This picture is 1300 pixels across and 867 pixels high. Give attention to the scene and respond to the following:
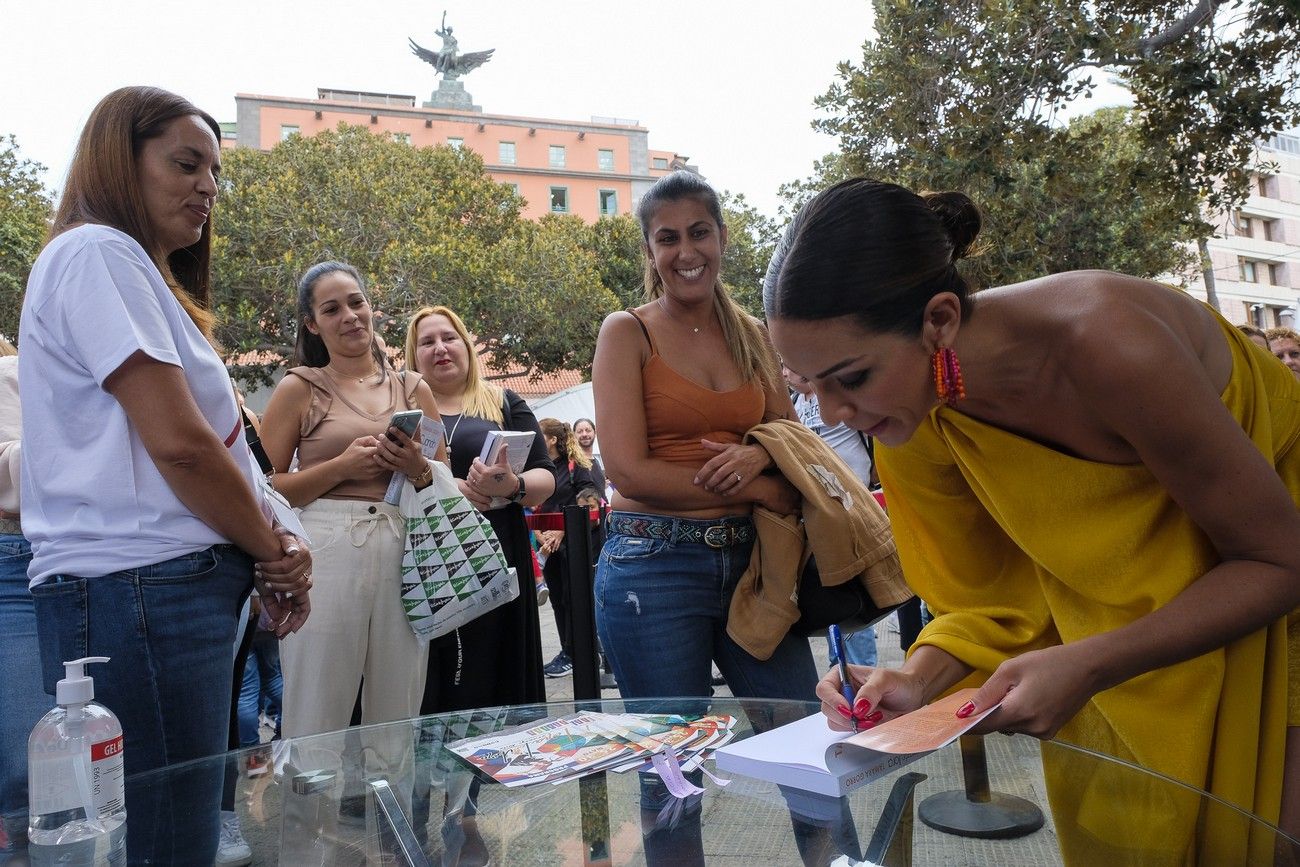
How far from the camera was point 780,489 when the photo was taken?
90.1 inches

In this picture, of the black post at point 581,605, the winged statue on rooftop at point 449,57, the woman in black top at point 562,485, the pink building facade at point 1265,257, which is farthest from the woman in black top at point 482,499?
the winged statue on rooftop at point 449,57

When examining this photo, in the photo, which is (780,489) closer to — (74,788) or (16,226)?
(74,788)

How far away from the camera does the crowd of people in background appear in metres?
1.32

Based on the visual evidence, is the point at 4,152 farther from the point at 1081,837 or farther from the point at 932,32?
the point at 1081,837

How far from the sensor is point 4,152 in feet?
60.5

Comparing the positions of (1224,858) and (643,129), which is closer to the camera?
(1224,858)

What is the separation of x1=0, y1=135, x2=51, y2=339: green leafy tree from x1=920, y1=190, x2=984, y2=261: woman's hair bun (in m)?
19.3

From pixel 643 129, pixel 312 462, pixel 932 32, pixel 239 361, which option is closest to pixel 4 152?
pixel 239 361

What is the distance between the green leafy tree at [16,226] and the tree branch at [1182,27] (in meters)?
17.8

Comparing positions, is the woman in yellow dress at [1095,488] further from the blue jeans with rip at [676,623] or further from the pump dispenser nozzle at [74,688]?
the pump dispenser nozzle at [74,688]

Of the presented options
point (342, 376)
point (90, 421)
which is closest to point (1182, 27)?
point (342, 376)

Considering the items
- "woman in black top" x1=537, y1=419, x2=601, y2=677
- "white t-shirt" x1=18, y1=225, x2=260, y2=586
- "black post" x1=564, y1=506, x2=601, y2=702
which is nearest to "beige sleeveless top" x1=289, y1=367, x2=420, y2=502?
"black post" x1=564, y1=506, x2=601, y2=702

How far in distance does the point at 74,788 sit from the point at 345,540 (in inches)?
60.2

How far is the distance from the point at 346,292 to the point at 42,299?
156 centimetres
